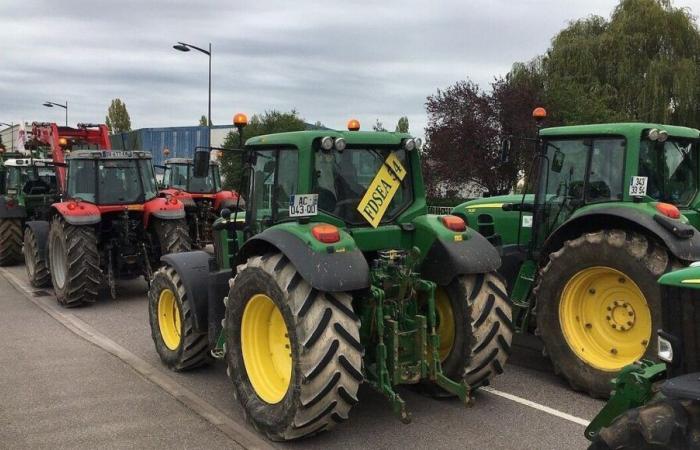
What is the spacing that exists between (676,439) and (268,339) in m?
2.99

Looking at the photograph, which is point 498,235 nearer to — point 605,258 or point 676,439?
point 605,258

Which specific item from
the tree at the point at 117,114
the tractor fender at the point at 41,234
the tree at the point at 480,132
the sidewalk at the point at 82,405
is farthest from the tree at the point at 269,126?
the tree at the point at 117,114

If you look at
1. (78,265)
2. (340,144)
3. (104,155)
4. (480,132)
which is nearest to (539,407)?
(340,144)

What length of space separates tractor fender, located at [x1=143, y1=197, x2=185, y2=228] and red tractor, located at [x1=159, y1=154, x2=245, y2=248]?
7.78 feet

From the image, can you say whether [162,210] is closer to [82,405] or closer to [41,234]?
[41,234]

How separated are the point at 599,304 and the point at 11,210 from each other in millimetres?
11419

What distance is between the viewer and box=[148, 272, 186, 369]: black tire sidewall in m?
5.84

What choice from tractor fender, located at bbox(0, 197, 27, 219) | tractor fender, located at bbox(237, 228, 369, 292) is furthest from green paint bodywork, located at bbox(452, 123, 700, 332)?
tractor fender, located at bbox(0, 197, 27, 219)

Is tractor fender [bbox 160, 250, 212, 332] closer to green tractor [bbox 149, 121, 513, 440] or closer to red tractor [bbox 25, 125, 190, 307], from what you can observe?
green tractor [bbox 149, 121, 513, 440]

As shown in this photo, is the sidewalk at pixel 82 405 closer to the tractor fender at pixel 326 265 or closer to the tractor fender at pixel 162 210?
the tractor fender at pixel 326 265

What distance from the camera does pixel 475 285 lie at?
495cm

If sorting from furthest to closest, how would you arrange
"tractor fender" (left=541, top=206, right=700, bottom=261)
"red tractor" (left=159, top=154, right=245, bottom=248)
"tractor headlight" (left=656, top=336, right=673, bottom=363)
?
"red tractor" (left=159, top=154, right=245, bottom=248) < "tractor fender" (left=541, top=206, right=700, bottom=261) < "tractor headlight" (left=656, top=336, right=673, bottom=363)

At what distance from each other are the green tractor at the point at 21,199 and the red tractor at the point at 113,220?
296 centimetres

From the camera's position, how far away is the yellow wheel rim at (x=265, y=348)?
4691 mm
